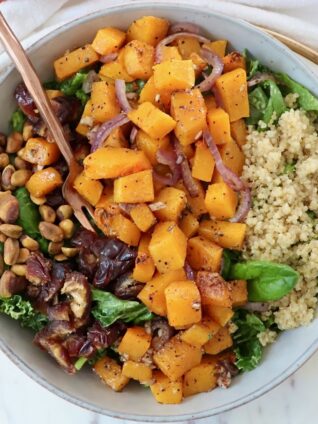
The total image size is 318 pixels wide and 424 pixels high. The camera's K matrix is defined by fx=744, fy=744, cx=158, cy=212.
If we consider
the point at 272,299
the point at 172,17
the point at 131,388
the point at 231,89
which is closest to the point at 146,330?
the point at 131,388

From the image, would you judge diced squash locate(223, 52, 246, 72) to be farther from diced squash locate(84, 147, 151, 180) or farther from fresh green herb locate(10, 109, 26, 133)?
fresh green herb locate(10, 109, 26, 133)

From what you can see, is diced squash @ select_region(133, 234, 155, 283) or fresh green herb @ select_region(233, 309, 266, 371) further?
fresh green herb @ select_region(233, 309, 266, 371)

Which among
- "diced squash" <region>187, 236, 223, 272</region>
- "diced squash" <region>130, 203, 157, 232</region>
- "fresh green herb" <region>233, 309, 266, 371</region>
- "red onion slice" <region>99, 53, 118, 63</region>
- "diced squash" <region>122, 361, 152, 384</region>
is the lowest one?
"diced squash" <region>122, 361, 152, 384</region>

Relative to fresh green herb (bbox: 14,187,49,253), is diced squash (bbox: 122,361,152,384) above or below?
below

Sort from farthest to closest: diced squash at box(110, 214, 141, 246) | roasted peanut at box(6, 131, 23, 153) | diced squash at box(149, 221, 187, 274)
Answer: roasted peanut at box(6, 131, 23, 153), diced squash at box(110, 214, 141, 246), diced squash at box(149, 221, 187, 274)

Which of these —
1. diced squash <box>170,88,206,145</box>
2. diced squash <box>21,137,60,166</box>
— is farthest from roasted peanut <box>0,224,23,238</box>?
diced squash <box>170,88,206,145</box>

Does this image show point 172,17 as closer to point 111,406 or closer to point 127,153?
point 127,153

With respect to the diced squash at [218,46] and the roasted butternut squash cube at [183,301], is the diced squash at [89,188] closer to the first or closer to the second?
the roasted butternut squash cube at [183,301]

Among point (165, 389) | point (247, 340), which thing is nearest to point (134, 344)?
point (165, 389)
